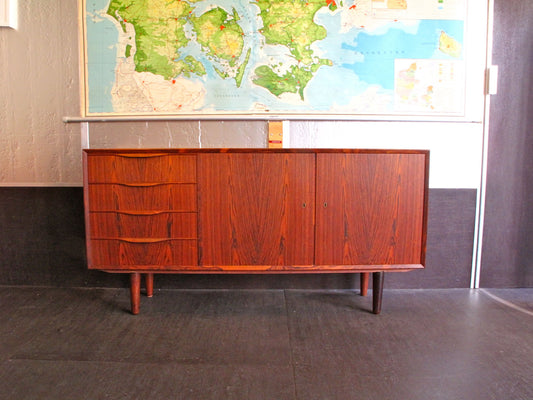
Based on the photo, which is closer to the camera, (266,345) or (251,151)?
(266,345)

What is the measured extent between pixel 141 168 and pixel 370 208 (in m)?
1.23

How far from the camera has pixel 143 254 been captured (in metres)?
1.75

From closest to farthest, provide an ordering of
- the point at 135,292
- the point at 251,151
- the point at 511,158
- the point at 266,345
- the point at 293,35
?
the point at 266,345 < the point at 251,151 < the point at 135,292 < the point at 293,35 < the point at 511,158

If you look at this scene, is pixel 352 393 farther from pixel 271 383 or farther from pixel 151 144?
pixel 151 144

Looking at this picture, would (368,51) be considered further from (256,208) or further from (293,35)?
(256,208)

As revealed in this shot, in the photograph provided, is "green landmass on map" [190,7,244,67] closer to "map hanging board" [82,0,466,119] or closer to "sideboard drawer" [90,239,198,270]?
"map hanging board" [82,0,466,119]

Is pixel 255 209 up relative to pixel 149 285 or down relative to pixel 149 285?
up

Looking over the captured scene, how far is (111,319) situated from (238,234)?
2.85 ft

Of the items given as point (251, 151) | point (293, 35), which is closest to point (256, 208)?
point (251, 151)

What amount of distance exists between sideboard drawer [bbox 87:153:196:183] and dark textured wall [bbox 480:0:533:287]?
78.2 inches

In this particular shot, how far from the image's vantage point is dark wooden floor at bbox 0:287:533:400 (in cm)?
126

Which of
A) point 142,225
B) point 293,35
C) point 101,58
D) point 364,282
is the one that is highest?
point 293,35

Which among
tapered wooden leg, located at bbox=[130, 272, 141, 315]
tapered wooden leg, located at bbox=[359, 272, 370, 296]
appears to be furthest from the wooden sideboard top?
tapered wooden leg, located at bbox=[359, 272, 370, 296]

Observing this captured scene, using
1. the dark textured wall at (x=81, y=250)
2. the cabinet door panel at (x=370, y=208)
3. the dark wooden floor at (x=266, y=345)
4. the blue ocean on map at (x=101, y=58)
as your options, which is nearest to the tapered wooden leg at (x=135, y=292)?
the dark wooden floor at (x=266, y=345)
